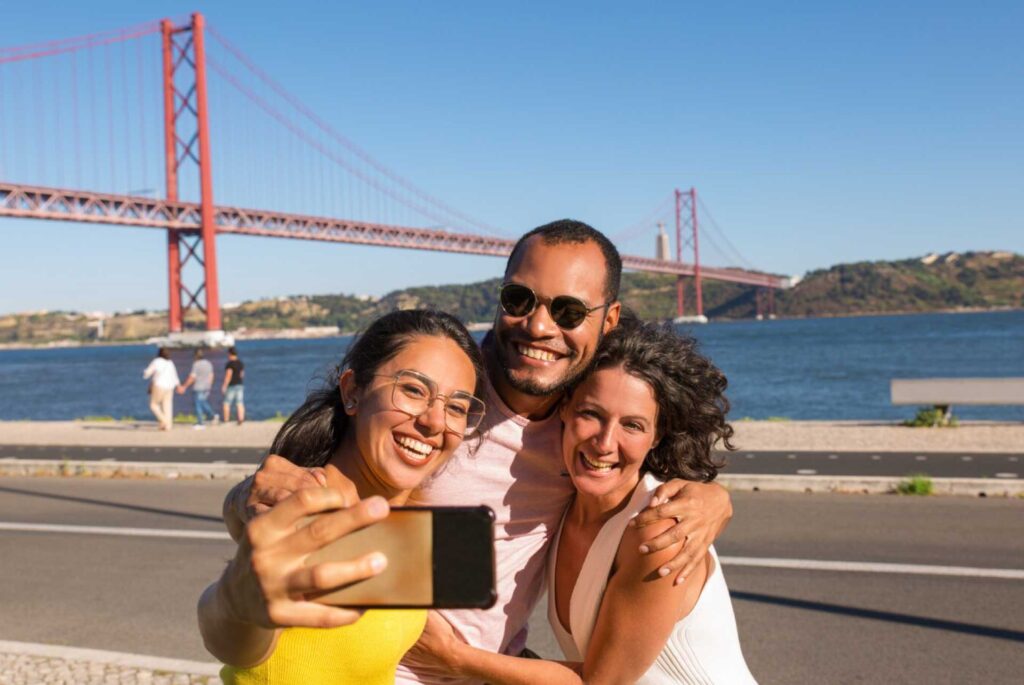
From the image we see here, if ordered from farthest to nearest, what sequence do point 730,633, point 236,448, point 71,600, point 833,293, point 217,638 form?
point 833,293 < point 236,448 < point 71,600 < point 730,633 < point 217,638

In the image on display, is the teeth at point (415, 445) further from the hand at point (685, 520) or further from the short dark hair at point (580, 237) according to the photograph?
the short dark hair at point (580, 237)

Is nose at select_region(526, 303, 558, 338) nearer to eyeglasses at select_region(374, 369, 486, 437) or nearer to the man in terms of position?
the man

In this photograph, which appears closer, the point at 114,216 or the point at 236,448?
the point at 236,448

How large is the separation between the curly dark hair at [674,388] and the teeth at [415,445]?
517 mm

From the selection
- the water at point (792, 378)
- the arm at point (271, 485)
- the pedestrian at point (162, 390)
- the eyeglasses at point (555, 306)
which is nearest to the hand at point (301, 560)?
the arm at point (271, 485)

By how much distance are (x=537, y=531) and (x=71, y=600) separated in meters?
4.84

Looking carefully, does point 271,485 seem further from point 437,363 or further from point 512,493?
point 512,493

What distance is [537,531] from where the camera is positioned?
202 cm

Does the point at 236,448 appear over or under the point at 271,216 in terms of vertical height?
under

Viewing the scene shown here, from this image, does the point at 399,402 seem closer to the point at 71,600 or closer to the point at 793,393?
the point at 71,600

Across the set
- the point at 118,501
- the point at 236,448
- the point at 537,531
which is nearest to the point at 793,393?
the point at 236,448

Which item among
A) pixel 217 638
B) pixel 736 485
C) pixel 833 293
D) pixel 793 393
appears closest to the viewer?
pixel 217 638

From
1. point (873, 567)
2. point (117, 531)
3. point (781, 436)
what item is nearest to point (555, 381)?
point (873, 567)

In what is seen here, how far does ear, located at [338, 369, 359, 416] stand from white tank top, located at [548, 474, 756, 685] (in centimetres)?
51
